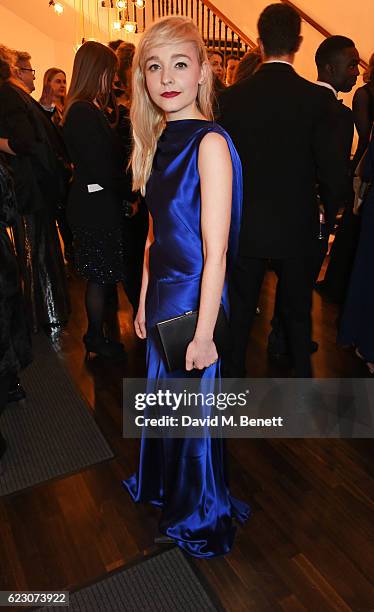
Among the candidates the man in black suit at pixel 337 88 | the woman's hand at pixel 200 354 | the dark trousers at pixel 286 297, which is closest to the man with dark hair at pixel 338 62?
the man in black suit at pixel 337 88

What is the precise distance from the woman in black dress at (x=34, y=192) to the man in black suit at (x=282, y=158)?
1.16 meters

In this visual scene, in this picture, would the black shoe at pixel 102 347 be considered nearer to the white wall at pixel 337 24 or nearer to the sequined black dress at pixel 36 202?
the sequined black dress at pixel 36 202

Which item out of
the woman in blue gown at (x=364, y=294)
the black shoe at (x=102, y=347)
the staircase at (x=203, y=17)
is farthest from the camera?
the staircase at (x=203, y=17)

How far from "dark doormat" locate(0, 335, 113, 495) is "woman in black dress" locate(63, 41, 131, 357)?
0.39 metres

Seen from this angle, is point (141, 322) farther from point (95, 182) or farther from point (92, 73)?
point (92, 73)

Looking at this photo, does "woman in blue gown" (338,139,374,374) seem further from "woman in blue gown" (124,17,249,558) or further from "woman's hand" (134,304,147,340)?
"woman's hand" (134,304,147,340)

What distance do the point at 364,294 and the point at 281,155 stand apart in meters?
1.09

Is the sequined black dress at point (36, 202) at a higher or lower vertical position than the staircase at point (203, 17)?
lower

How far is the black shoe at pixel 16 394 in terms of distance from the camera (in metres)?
2.38

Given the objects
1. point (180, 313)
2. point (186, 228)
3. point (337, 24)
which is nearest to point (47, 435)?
point (180, 313)

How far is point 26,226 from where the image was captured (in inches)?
112

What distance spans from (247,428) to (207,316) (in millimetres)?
1063

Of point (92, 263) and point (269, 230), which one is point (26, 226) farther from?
point (269, 230)

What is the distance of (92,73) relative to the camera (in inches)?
91.0
